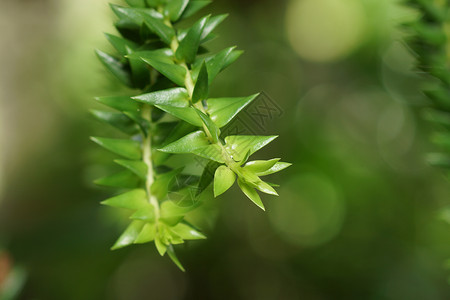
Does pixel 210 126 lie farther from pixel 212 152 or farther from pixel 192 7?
pixel 192 7

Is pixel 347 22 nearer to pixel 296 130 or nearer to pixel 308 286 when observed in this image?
pixel 296 130

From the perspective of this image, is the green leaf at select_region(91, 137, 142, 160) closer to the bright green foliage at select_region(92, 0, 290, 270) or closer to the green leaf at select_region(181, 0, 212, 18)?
the bright green foliage at select_region(92, 0, 290, 270)

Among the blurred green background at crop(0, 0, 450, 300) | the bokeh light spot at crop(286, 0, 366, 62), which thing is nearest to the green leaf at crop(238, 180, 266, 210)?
the blurred green background at crop(0, 0, 450, 300)

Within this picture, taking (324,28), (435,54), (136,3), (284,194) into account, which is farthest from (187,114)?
(324,28)

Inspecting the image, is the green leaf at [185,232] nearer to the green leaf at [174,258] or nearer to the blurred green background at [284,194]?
the green leaf at [174,258]

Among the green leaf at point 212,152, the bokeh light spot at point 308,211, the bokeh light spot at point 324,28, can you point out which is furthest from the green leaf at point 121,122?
the bokeh light spot at point 324,28

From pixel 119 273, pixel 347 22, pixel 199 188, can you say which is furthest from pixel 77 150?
pixel 347 22

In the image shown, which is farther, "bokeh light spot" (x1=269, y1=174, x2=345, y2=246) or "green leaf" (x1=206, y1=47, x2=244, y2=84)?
"bokeh light spot" (x1=269, y1=174, x2=345, y2=246)
